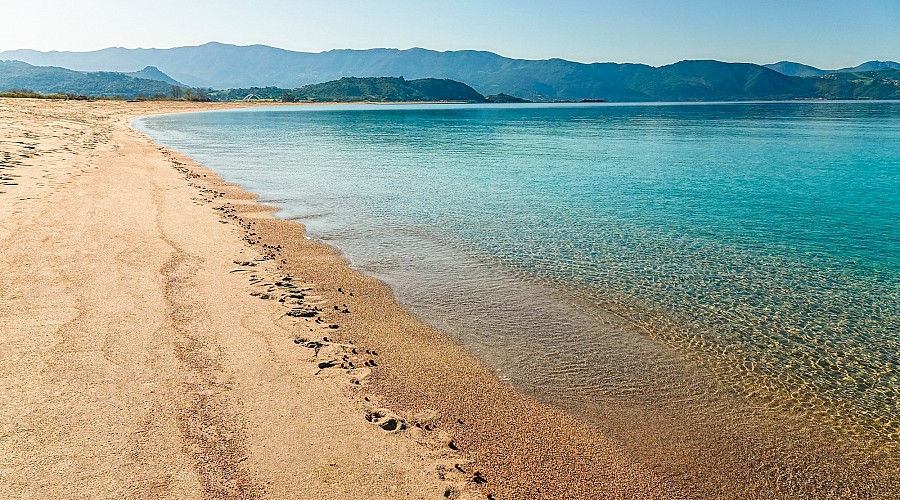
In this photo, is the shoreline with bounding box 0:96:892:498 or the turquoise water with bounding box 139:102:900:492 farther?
the turquoise water with bounding box 139:102:900:492

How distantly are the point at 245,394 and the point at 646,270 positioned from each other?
9.94 metres

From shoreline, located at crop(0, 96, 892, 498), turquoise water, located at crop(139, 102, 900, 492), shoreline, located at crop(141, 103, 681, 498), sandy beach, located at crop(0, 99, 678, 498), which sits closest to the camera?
sandy beach, located at crop(0, 99, 678, 498)

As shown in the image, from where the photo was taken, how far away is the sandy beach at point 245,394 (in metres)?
5.50

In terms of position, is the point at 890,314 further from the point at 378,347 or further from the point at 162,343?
the point at 162,343

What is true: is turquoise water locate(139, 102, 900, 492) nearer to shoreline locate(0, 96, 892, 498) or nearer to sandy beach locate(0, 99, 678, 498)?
shoreline locate(0, 96, 892, 498)

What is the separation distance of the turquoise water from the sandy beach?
4.26 ft

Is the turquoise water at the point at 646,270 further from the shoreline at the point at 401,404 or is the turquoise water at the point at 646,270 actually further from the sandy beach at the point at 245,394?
the sandy beach at the point at 245,394

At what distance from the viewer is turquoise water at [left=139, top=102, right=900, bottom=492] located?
850 centimetres

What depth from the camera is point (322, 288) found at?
11.7m

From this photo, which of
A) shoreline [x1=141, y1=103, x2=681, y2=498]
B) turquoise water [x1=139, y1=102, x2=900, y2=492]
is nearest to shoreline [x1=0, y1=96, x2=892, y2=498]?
shoreline [x1=141, y1=103, x2=681, y2=498]

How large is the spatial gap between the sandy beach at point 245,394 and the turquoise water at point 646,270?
1.30 meters

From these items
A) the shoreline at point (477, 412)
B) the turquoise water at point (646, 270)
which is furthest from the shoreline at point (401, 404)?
the turquoise water at point (646, 270)

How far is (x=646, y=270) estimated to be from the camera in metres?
13.6

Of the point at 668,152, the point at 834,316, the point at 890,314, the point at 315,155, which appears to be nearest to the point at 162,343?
the point at 834,316
